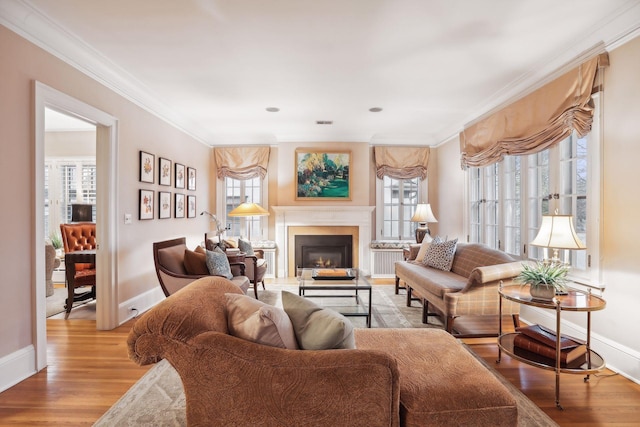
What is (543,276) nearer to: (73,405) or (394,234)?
(73,405)

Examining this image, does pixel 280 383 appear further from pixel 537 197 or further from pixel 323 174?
pixel 323 174

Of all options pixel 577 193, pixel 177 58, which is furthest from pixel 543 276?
pixel 177 58

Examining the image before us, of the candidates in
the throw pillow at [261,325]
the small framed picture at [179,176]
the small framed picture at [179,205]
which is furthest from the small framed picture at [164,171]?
the throw pillow at [261,325]

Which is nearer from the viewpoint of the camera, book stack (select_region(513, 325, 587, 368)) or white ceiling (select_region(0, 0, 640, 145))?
book stack (select_region(513, 325, 587, 368))

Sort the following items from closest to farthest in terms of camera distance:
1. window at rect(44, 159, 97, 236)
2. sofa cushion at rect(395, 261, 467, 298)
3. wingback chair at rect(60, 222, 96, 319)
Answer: sofa cushion at rect(395, 261, 467, 298)
wingback chair at rect(60, 222, 96, 319)
window at rect(44, 159, 97, 236)

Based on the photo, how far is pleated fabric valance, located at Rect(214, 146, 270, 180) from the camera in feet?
21.5

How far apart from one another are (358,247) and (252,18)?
453cm

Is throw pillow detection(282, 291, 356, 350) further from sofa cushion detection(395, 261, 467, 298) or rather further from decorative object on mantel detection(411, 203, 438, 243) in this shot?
decorative object on mantel detection(411, 203, 438, 243)

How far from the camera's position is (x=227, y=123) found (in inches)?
223

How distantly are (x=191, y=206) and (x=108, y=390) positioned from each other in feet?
11.8

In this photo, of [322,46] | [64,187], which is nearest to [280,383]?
[322,46]

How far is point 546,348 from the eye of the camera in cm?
236

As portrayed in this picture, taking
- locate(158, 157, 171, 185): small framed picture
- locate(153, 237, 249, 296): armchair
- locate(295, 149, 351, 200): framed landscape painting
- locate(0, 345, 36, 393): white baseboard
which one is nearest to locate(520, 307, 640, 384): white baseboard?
locate(153, 237, 249, 296): armchair

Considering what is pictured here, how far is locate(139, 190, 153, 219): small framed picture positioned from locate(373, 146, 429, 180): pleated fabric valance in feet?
13.2
